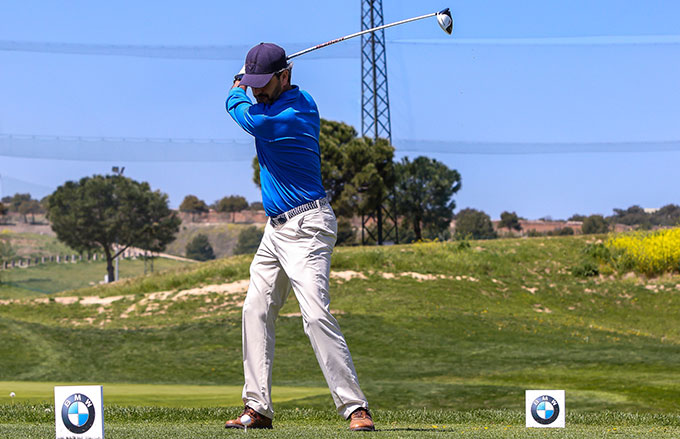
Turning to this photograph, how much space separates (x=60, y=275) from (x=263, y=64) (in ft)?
255

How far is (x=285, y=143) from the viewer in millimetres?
5578

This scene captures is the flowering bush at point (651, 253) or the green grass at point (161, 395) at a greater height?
the flowering bush at point (651, 253)

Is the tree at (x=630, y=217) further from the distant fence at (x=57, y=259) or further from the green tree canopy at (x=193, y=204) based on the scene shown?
the green tree canopy at (x=193, y=204)

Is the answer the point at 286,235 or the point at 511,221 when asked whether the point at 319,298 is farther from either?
the point at 511,221

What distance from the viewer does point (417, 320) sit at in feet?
82.7

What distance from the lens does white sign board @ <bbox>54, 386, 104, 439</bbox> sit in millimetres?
4688

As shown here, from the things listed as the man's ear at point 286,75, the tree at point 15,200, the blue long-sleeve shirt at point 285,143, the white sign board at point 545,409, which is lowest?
the white sign board at point 545,409

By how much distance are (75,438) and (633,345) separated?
64.1ft

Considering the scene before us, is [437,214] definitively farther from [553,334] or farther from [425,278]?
[553,334]

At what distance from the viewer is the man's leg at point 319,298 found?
17.9 feet

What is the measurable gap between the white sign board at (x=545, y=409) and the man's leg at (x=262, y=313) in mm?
1636

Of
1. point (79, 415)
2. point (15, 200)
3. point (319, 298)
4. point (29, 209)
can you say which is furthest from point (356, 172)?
point (79, 415)

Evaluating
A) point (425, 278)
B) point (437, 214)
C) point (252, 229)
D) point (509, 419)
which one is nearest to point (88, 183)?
point (252, 229)

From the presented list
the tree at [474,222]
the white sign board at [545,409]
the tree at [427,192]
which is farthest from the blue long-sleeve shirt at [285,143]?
the tree at [474,222]
